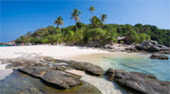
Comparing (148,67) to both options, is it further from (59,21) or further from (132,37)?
(59,21)

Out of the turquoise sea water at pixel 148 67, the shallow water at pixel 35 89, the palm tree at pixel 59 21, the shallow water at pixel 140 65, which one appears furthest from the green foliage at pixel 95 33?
the shallow water at pixel 35 89

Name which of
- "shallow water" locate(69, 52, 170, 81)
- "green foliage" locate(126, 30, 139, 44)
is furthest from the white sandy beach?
"green foliage" locate(126, 30, 139, 44)

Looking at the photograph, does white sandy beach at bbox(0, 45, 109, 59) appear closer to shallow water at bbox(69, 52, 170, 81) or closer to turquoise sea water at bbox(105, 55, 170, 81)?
shallow water at bbox(69, 52, 170, 81)

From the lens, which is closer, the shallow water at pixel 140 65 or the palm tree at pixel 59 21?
the shallow water at pixel 140 65

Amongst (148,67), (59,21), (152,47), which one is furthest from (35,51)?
(59,21)

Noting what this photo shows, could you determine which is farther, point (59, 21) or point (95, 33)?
point (59, 21)

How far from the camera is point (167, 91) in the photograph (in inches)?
143

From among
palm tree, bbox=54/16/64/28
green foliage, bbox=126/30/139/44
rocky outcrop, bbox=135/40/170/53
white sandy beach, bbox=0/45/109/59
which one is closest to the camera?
white sandy beach, bbox=0/45/109/59

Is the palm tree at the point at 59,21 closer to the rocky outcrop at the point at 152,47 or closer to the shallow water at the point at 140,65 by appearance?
the rocky outcrop at the point at 152,47

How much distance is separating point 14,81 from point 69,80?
9.08ft

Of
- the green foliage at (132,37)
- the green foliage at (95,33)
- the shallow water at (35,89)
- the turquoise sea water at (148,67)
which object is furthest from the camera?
the green foliage at (132,37)

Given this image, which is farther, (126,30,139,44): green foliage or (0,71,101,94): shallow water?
(126,30,139,44): green foliage

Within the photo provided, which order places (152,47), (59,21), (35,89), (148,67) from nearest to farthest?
1. (35,89)
2. (148,67)
3. (152,47)
4. (59,21)

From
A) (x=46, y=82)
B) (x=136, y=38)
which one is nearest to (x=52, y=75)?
(x=46, y=82)
